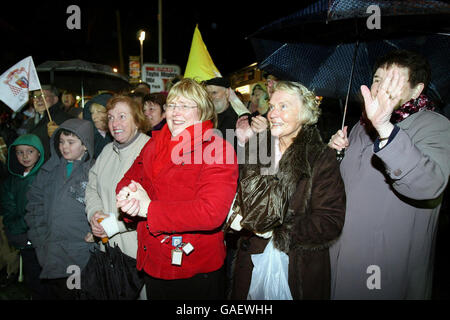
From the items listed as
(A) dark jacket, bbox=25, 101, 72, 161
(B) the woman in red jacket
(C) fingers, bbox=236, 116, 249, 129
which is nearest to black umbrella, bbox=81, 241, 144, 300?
(B) the woman in red jacket

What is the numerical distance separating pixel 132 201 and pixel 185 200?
0.39 m

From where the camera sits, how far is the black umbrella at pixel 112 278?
8.49 ft

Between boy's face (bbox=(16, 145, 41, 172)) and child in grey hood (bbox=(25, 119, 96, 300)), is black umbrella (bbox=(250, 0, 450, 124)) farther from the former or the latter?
boy's face (bbox=(16, 145, 41, 172))

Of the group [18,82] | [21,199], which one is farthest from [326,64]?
[18,82]

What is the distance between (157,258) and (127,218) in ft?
1.81

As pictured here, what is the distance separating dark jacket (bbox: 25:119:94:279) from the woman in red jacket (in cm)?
119

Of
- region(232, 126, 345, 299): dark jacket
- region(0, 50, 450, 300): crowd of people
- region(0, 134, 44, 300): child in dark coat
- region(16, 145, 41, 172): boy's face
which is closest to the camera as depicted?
region(0, 50, 450, 300): crowd of people

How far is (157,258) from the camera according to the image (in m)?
2.20

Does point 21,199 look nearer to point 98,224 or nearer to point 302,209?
point 98,224

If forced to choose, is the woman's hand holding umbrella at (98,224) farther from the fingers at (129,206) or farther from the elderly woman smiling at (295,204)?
the elderly woman smiling at (295,204)

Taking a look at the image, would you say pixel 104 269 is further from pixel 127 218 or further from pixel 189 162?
pixel 189 162

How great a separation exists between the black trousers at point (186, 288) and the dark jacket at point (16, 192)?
2.34 meters

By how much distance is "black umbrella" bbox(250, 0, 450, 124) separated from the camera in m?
2.00

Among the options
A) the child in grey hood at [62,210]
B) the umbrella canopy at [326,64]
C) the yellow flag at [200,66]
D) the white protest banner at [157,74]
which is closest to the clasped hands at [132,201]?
the child in grey hood at [62,210]
